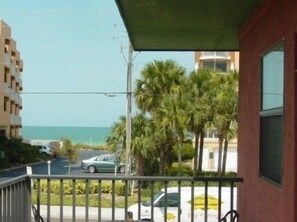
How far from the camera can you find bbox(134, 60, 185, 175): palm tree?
77.8ft

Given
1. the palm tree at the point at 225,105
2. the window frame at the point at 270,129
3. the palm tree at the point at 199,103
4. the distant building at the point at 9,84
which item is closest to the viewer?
the window frame at the point at 270,129

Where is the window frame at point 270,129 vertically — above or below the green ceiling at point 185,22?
below

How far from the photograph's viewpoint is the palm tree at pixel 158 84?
2370 cm

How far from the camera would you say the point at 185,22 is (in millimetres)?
5238

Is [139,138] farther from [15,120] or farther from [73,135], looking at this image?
[73,135]

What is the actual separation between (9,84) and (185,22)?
42968mm

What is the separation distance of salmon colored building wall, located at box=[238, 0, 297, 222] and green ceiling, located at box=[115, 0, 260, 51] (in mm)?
191

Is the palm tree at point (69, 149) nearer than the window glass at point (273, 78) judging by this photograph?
No

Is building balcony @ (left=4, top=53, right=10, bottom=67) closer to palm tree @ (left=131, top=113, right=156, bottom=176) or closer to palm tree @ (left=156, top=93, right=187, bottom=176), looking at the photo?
palm tree @ (left=131, top=113, right=156, bottom=176)

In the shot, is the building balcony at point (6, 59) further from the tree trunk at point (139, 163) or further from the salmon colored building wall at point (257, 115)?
the salmon colored building wall at point (257, 115)

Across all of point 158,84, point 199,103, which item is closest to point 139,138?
point 158,84

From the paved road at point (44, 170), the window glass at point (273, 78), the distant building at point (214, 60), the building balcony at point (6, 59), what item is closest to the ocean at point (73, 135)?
the building balcony at point (6, 59)

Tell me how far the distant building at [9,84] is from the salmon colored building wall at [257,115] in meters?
39.2

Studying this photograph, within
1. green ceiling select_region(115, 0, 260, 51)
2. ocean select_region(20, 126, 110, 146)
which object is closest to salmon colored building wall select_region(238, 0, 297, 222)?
green ceiling select_region(115, 0, 260, 51)
